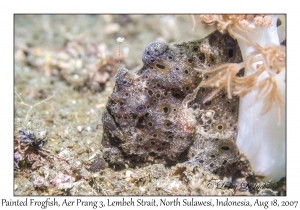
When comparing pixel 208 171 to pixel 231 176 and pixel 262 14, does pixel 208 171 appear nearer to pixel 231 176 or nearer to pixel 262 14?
pixel 231 176

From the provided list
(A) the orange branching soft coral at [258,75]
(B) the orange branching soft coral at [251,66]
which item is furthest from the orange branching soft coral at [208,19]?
(A) the orange branching soft coral at [258,75]

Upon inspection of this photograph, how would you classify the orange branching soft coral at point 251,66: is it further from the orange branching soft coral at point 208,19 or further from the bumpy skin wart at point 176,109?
the bumpy skin wart at point 176,109

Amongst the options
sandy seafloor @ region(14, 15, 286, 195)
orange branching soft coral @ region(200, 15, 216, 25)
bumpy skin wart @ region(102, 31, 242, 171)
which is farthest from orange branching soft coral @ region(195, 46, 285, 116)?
sandy seafloor @ region(14, 15, 286, 195)

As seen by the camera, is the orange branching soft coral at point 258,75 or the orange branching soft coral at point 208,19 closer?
the orange branching soft coral at point 258,75

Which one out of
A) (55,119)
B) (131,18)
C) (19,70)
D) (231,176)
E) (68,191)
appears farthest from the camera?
(131,18)

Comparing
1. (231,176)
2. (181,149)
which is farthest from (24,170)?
(231,176)

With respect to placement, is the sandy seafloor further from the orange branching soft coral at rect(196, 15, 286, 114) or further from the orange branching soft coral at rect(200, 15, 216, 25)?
the orange branching soft coral at rect(196, 15, 286, 114)
